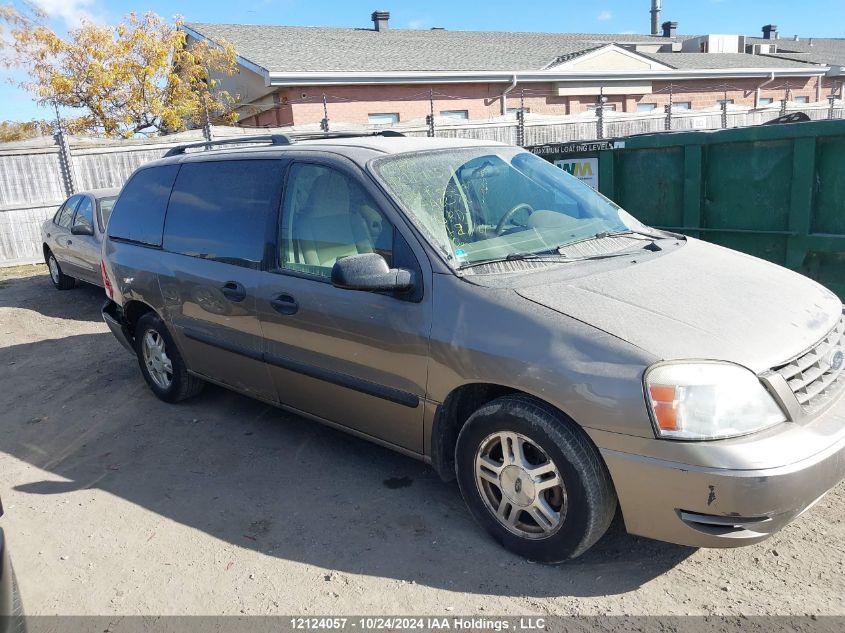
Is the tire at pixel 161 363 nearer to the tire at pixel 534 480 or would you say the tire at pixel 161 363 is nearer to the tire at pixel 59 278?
the tire at pixel 534 480

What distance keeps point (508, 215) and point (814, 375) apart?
5.44 ft

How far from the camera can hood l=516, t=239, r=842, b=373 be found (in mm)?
2656

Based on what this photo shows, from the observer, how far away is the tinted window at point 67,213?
32.0 feet

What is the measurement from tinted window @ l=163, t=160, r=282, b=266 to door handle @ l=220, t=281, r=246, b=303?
5.6 inches

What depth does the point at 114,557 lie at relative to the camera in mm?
3387

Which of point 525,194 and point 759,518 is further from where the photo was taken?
point 525,194

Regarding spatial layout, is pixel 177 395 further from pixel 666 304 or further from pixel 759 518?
pixel 759 518

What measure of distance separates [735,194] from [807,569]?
392 centimetres

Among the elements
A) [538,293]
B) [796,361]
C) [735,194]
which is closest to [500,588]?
[538,293]

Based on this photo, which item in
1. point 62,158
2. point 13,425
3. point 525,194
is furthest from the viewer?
point 62,158

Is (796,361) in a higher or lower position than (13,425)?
higher

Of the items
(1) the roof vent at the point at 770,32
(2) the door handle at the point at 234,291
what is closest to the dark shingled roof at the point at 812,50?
(1) the roof vent at the point at 770,32

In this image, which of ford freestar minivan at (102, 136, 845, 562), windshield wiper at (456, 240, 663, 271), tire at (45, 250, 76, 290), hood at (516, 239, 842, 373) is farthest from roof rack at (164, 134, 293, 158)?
tire at (45, 250, 76, 290)

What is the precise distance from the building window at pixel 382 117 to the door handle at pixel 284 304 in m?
18.5
